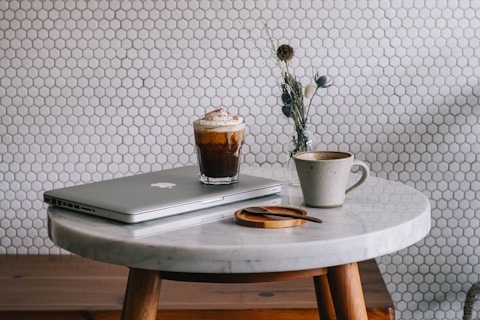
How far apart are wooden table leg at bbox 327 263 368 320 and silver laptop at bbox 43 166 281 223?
Answer: 20 cm

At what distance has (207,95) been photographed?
2.04 meters

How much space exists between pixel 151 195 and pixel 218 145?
0.52 feet

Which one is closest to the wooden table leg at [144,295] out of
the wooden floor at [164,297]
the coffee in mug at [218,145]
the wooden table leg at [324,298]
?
the coffee in mug at [218,145]

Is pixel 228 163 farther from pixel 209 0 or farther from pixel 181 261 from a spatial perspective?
pixel 209 0

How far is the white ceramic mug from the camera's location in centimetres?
116

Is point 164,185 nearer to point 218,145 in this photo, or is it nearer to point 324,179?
point 218,145

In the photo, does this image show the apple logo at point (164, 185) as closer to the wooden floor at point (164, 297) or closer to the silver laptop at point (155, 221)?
the silver laptop at point (155, 221)

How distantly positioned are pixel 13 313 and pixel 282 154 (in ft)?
2.64

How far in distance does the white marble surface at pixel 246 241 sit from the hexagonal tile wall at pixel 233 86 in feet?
2.96

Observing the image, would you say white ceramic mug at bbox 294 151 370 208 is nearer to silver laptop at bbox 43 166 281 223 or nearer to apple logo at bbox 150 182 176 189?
silver laptop at bbox 43 166 281 223

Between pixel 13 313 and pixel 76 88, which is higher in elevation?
pixel 76 88

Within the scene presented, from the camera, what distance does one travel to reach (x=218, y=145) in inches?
49.9

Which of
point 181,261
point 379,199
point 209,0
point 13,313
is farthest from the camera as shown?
point 209,0

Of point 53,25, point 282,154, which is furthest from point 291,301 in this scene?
point 53,25
